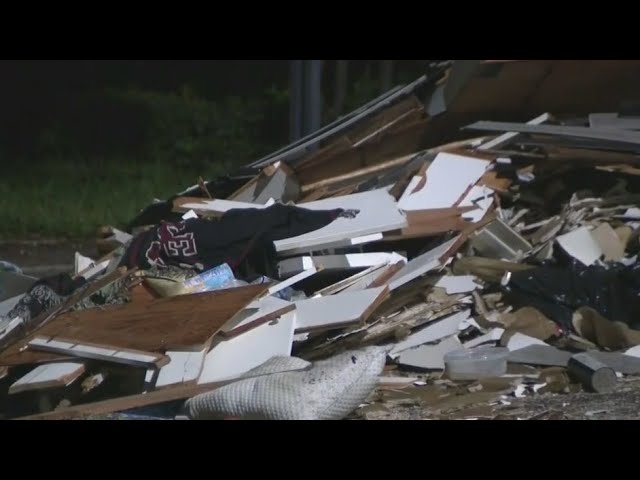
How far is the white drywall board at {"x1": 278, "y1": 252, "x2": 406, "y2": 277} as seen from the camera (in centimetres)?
Result: 626

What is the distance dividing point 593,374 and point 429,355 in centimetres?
94

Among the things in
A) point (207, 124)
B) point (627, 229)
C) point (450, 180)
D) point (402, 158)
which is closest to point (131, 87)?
point (207, 124)

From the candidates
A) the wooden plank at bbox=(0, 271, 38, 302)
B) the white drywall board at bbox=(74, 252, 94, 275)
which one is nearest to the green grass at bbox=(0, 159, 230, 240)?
the white drywall board at bbox=(74, 252, 94, 275)

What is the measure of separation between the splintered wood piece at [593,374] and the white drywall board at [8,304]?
378 cm

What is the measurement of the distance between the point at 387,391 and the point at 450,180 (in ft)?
7.58

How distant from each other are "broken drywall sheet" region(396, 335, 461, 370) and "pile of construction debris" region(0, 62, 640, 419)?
0.01 meters

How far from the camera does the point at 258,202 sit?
7859 mm

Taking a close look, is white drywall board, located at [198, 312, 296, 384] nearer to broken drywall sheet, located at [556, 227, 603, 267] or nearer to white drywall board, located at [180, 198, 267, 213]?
white drywall board, located at [180, 198, 267, 213]

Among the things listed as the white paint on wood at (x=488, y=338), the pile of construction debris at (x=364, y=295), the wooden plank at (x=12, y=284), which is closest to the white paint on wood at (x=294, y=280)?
the pile of construction debris at (x=364, y=295)

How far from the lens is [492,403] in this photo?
5.21m

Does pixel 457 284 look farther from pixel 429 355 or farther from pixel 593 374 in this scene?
pixel 593 374

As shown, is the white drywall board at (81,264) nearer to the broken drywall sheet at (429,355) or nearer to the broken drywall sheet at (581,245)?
the broken drywall sheet at (429,355)

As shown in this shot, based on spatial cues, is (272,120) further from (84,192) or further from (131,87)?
(84,192)

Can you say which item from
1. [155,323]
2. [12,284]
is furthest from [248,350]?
[12,284]
